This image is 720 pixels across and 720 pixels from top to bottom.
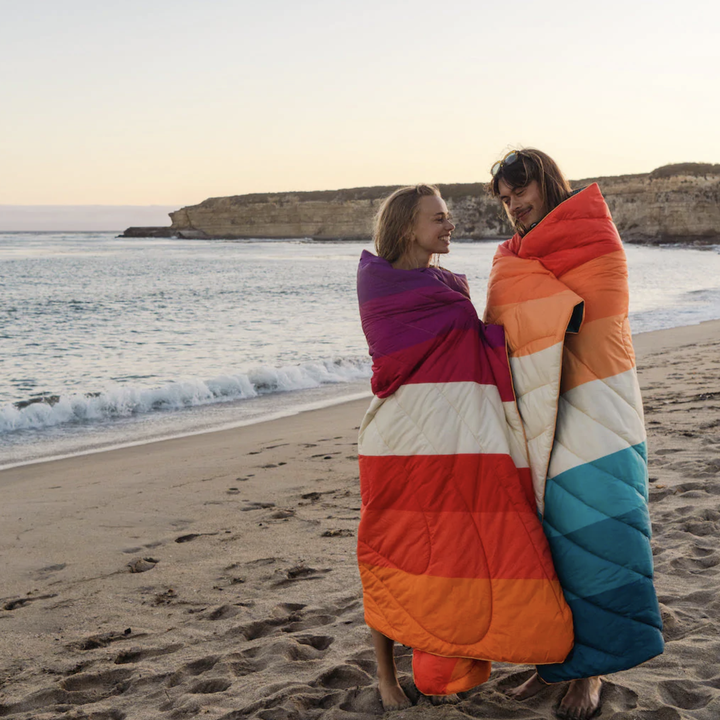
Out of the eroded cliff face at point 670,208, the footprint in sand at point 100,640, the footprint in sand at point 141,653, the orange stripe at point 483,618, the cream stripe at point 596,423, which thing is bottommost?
the footprint in sand at point 100,640

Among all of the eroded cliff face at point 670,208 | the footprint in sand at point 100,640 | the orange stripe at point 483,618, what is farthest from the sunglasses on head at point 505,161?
the eroded cliff face at point 670,208

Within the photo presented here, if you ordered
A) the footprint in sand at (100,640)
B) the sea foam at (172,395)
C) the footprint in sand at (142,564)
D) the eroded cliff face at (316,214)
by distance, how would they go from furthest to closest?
the eroded cliff face at (316,214), the sea foam at (172,395), the footprint in sand at (142,564), the footprint in sand at (100,640)

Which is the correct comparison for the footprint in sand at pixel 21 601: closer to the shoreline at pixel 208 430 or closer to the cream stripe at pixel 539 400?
the cream stripe at pixel 539 400

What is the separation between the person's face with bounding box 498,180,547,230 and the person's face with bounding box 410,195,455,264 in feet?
0.67

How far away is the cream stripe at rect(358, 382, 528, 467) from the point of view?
2082 mm

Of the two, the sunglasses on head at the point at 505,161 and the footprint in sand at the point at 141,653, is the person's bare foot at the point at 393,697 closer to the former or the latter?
the footprint in sand at the point at 141,653

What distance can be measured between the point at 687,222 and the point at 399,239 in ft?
194

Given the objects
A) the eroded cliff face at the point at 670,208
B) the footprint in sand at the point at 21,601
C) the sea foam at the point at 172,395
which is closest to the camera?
the footprint in sand at the point at 21,601

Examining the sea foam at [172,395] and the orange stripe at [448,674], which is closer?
the orange stripe at [448,674]

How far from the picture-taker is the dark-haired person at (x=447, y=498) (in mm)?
2020

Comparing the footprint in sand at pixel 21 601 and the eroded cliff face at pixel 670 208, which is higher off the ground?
the eroded cliff face at pixel 670 208

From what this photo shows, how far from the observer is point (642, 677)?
232 cm

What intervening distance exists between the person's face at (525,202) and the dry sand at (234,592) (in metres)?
1.53

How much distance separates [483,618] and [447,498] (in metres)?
0.35
